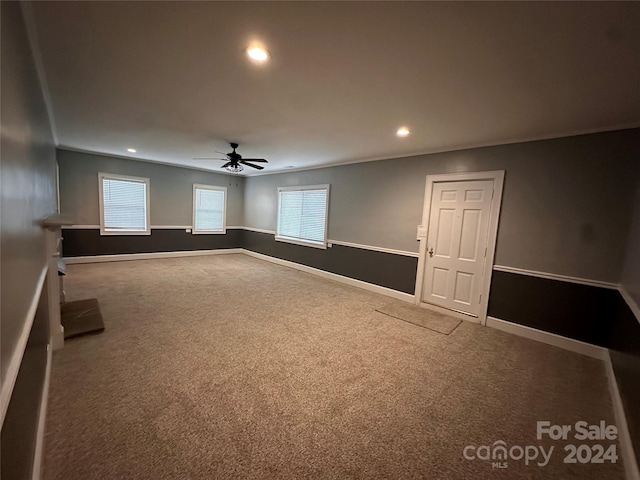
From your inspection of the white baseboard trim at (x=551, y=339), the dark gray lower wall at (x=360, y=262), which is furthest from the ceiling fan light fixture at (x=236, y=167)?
the white baseboard trim at (x=551, y=339)

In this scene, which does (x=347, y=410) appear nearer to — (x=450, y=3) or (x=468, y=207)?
(x=450, y=3)

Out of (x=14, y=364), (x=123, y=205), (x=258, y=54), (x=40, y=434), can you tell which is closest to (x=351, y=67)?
(x=258, y=54)

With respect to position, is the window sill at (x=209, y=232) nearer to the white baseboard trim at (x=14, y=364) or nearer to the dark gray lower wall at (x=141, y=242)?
the dark gray lower wall at (x=141, y=242)

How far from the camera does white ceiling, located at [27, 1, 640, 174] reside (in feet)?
4.61

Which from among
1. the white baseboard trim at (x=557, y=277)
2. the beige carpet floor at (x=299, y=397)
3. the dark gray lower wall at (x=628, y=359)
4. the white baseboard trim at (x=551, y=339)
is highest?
the white baseboard trim at (x=557, y=277)

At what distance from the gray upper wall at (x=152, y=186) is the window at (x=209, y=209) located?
12cm

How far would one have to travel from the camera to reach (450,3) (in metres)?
1.29

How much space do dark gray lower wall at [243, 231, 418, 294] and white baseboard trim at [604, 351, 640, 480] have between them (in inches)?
90.6

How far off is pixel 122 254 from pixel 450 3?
7312mm

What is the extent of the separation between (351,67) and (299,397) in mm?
2470

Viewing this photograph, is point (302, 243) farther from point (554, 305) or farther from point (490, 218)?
point (554, 305)

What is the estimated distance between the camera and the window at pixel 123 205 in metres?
5.80

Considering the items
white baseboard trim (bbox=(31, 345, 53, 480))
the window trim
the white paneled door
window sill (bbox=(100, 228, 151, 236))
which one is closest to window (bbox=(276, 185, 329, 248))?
the window trim

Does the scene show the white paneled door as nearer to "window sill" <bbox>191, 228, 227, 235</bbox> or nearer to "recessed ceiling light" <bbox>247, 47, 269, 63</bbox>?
"recessed ceiling light" <bbox>247, 47, 269, 63</bbox>
